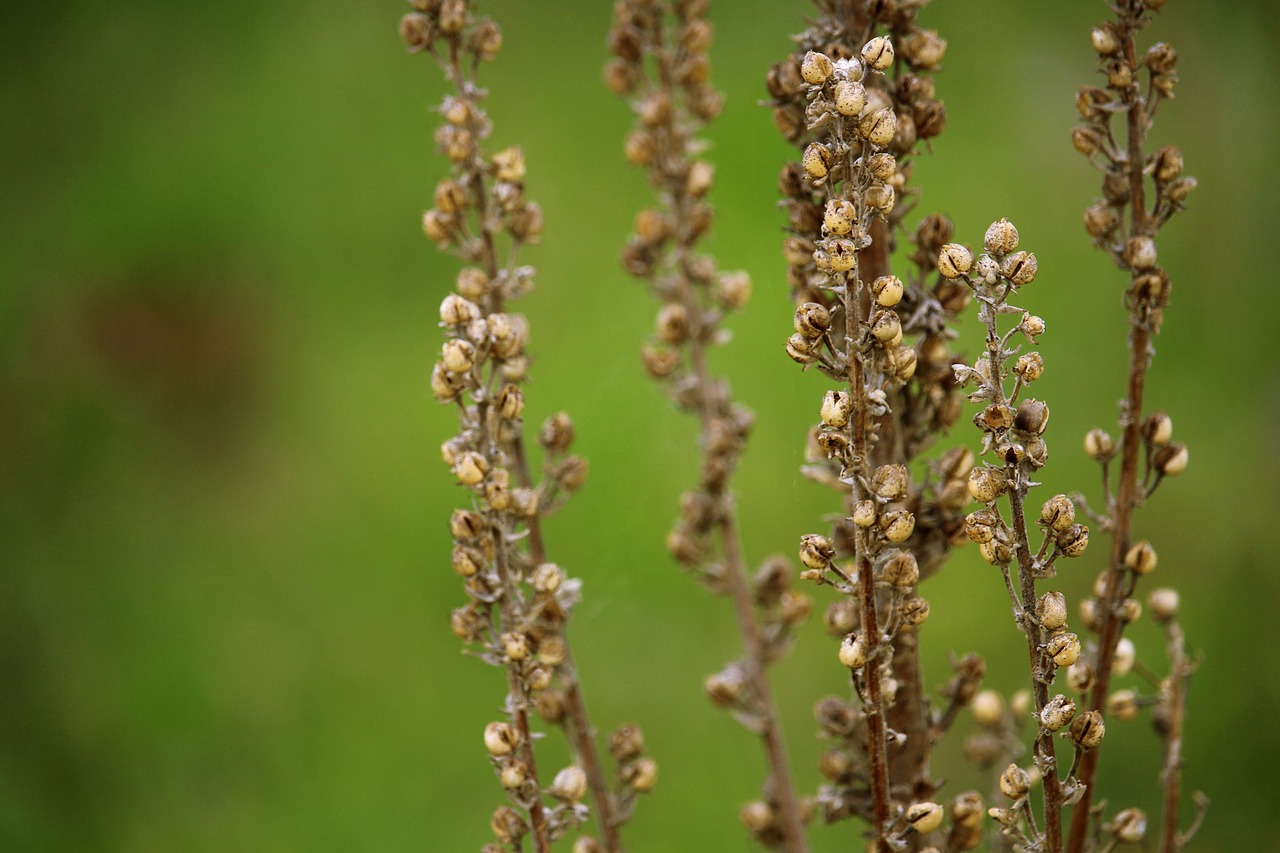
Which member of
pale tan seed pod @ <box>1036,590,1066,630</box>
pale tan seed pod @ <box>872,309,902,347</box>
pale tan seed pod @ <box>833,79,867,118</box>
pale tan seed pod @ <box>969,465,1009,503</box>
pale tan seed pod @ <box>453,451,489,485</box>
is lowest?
pale tan seed pod @ <box>1036,590,1066,630</box>

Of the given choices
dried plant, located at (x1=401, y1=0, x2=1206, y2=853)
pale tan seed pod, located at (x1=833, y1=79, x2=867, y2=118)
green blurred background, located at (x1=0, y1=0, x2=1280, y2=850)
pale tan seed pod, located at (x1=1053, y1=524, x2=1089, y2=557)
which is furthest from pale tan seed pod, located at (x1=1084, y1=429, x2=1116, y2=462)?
green blurred background, located at (x1=0, y1=0, x2=1280, y2=850)

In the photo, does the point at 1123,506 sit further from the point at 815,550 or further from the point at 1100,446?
the point at 815,550

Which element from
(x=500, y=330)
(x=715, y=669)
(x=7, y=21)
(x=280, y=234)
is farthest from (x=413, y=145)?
(x=500, y=330)

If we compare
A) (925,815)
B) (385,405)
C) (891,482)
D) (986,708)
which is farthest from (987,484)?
(385,405)

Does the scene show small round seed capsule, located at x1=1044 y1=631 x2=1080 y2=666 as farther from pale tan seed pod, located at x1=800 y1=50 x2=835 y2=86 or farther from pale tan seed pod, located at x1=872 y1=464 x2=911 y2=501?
pale tan seed pod, located at x1=800 y1=50 x2=835 y2=86

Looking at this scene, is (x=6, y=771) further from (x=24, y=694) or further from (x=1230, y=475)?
(x=1230, y=475)

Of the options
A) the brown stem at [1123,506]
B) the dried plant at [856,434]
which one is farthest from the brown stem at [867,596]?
the brown stem at [1123,506]

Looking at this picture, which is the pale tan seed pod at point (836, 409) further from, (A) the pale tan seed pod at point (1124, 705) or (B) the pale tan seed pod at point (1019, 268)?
(A) the pale tan seed pod at point (1124, 705)
